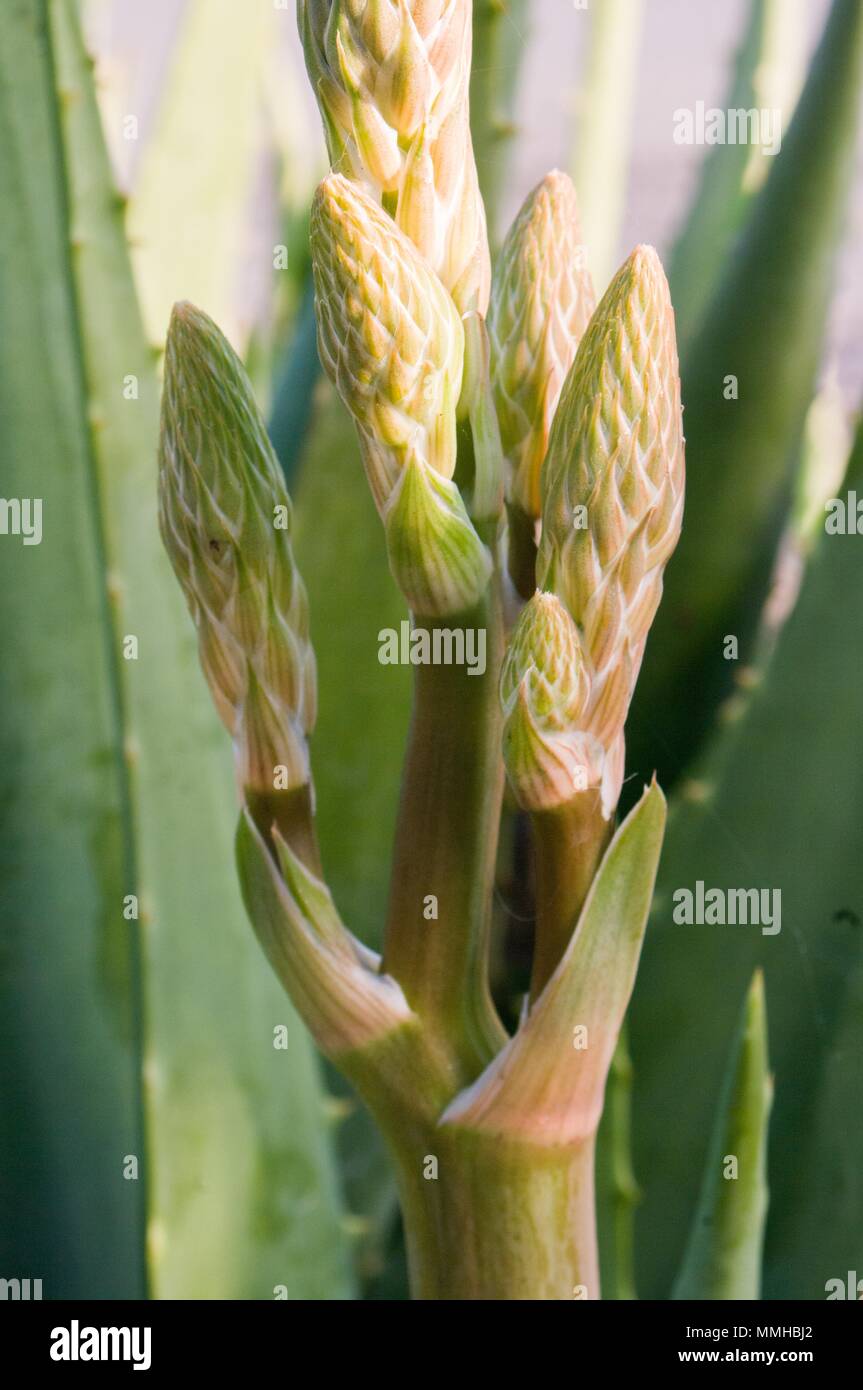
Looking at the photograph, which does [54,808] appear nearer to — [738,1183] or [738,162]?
[738,1183]

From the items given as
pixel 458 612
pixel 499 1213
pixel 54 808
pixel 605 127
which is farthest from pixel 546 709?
pixel 605 127

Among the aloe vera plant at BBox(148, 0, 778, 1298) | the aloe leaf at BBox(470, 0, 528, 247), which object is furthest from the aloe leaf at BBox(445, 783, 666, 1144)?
the aloe leaf at BBox(470, 0, 528, 247)

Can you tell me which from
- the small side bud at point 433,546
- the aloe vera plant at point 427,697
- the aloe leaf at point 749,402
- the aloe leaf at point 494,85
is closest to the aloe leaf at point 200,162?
the aloe vera plant at point 427,697

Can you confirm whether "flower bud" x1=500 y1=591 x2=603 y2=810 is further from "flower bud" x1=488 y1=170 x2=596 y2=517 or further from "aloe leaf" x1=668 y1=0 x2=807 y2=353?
"aloe leaf" x1=668 y1=0 x2=807 y2=353

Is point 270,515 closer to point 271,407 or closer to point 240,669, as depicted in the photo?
point 240,669
